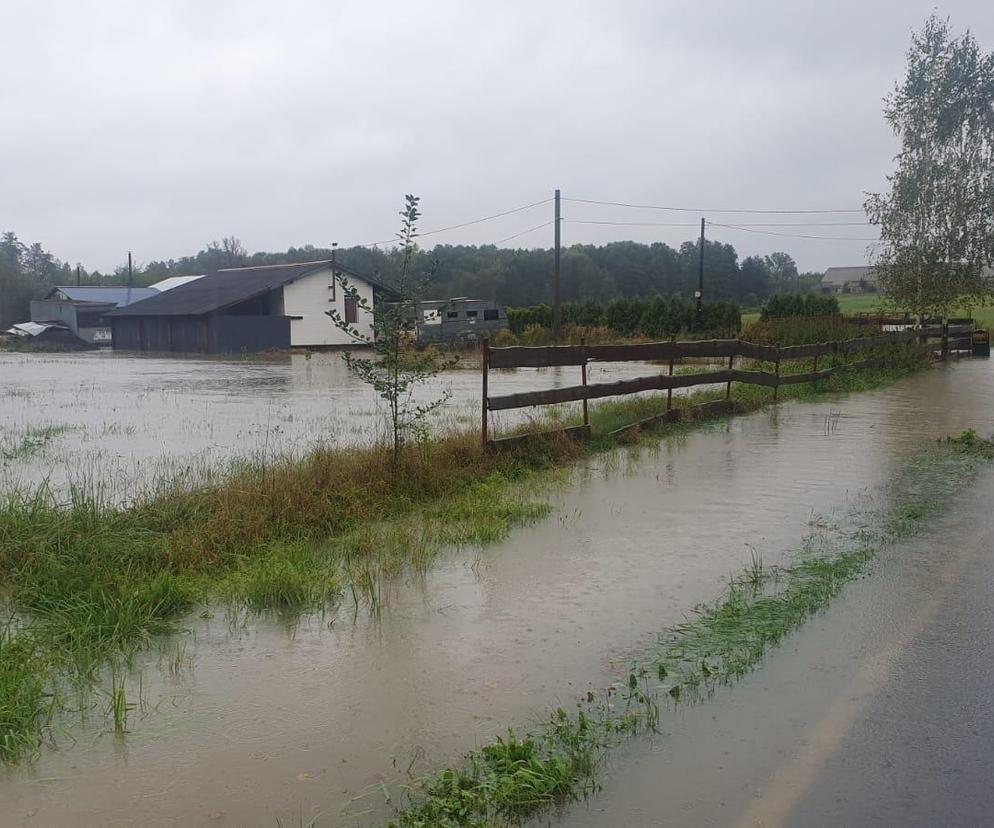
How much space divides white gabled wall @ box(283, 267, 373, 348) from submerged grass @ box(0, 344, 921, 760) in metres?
41.5

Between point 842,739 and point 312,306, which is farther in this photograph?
point 312,306

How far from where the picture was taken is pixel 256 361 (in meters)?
42.2

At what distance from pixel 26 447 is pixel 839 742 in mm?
12173

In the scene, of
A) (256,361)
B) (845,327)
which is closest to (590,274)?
(256,361)

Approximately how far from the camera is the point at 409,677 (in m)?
5.28

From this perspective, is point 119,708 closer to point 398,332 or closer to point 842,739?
point 842,739

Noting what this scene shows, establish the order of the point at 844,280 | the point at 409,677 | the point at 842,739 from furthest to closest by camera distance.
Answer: the point at 844,280 < the point at 409,677 < the point at 842,739

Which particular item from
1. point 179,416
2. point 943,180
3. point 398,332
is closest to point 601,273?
point 943,180

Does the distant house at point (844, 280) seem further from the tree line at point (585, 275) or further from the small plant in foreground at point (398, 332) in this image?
the small plant in foreground at point (398, 332)

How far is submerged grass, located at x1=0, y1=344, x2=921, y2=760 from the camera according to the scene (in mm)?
5703

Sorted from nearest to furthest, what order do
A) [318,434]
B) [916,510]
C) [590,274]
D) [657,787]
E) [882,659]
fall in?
[657,787] → [882,659] → [916,510] → [318,434] → [590,274]

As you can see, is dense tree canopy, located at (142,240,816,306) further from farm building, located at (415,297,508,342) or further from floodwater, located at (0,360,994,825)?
floodwater, located at (0,360,994,825)

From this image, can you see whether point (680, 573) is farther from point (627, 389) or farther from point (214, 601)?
point (627, 389)

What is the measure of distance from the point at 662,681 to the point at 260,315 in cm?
4843
